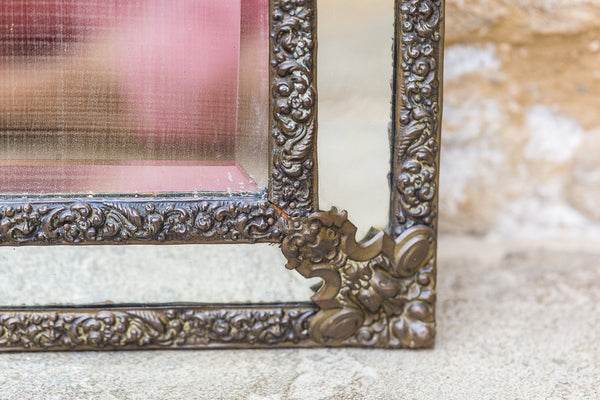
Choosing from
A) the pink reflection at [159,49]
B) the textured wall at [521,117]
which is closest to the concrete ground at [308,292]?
the pink reflection at [159,49]

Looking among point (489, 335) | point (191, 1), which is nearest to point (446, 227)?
point (489, 335)

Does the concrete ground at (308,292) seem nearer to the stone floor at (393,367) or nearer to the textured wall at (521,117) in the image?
the stone floor at (393,367)

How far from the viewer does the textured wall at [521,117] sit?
97 centimetres

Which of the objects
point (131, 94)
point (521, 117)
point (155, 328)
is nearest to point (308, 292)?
point (155, 328)

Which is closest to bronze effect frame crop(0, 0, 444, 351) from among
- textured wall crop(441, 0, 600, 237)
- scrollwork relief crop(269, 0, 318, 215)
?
scrollwork relief crop(269, 0, 318, 215)

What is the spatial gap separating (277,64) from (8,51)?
0.31m

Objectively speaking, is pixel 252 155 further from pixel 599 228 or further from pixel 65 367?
pixel 599 228

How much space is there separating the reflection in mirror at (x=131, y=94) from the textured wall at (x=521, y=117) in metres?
0.51

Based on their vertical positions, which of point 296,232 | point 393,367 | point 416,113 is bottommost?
point 393,367

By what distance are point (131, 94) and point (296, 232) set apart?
9.8 inches

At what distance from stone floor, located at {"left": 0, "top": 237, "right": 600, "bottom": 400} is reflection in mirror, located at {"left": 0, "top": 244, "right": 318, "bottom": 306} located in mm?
70

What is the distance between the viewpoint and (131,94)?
2.10ft

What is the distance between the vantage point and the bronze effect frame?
0.63 meters

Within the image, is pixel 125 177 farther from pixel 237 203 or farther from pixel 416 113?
pixel 416 113
